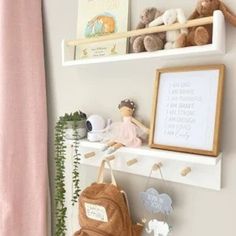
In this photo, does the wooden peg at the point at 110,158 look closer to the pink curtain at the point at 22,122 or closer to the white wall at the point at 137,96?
the white wall at the point at 137,96

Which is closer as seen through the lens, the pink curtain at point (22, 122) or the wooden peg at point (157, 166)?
the wooden peg at point (157, 166)

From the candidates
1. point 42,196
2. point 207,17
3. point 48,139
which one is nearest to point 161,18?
point 207,17


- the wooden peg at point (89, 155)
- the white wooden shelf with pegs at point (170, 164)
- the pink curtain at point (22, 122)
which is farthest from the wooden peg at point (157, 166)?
the pink curtain at point (22, 122)

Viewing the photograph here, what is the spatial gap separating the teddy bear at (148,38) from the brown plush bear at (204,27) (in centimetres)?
6

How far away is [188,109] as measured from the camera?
73 cm

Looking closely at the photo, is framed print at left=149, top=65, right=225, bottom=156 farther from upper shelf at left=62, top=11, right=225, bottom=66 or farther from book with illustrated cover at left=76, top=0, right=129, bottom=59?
book with illustrated cover at left=76, top=0, right=129, bottom=59

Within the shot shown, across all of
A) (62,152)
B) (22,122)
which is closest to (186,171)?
(62,152)

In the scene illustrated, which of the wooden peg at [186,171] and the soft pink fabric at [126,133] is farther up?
the soft pink fabric at [126,133]

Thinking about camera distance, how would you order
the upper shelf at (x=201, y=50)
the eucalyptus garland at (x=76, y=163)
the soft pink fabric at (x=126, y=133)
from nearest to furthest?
the upper shelf at (x=201, y=50), the soft pink fabric at (x=126, y=133), the eucalyptus garland at (x=76, y=163)

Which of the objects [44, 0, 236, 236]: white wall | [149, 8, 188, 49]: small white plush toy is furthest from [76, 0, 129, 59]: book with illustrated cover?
[149, 8, 188, 49]: small white plush toy

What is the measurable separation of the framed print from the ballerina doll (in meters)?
0.05

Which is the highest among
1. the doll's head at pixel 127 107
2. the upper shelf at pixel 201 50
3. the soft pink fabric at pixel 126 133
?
the upper shelf at pixel 201 50

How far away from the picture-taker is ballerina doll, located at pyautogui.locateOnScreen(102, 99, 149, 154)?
796 mm

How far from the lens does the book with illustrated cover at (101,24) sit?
2.82ft
